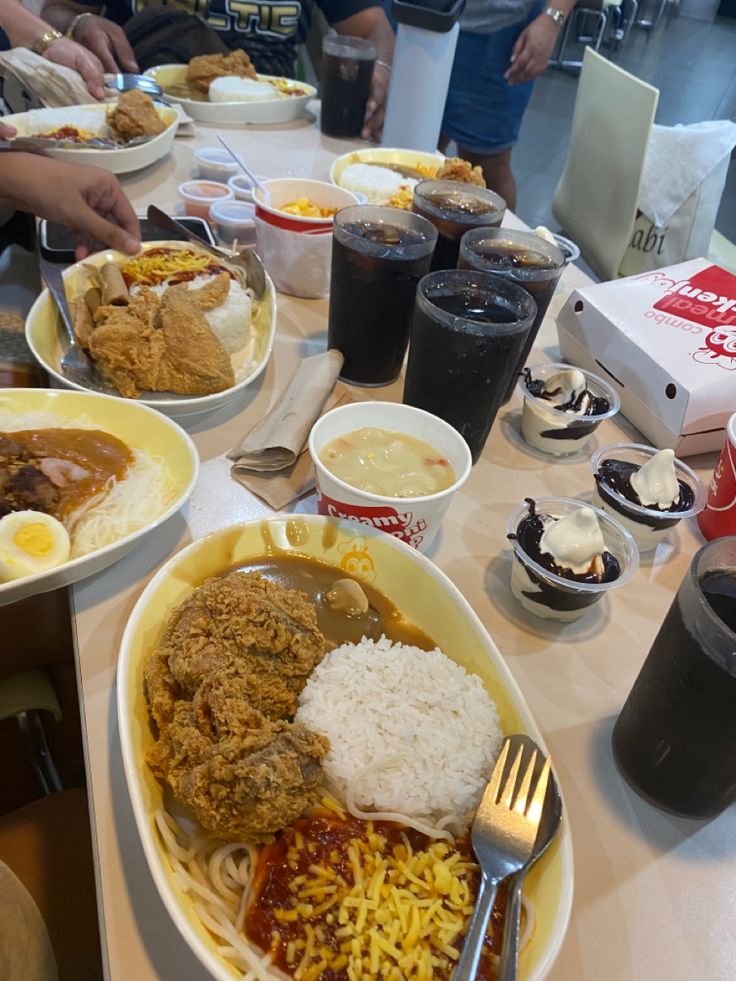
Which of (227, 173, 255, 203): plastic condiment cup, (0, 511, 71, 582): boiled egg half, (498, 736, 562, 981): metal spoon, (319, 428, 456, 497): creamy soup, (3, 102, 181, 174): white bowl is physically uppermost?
(3, 102, 181, 174): white bowl

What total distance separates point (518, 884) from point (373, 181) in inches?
88.8

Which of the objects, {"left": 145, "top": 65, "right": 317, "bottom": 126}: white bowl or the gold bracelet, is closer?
{"left": 145, "top": 65, "right": 317, "bottom": 126}: white bowl

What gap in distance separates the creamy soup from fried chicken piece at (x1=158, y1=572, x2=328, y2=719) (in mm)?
290

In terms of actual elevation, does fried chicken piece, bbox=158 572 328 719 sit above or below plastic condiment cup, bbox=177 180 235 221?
below

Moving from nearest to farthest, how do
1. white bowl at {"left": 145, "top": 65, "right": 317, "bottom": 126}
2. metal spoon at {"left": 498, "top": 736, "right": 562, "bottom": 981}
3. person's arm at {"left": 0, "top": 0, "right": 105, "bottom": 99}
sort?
metal spoon at {"left": 498, "top": 736, "right": 562, "bottom": 981}
person's arm at {"left": 0, "top": 0, "right": 105, "bottom": 99}
white bowl at {"left": 145, "top": 65, "right": 317, "bottom": 126}

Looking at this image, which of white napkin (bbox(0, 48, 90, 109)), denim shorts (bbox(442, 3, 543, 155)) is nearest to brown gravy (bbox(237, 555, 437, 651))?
white napkin (bbox(0, 48, 90, 109))

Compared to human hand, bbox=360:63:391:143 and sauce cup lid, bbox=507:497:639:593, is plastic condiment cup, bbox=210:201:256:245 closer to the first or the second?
human hand, bbox=360:63:391:143

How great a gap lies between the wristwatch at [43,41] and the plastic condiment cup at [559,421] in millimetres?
2557

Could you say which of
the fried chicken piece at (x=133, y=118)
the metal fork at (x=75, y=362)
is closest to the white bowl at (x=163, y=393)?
the metal fork at (x=75, y=362)

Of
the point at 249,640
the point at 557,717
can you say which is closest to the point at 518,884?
the point at 557,717

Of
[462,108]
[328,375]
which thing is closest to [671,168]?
[462,108]

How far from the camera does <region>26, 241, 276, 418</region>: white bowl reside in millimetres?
1426

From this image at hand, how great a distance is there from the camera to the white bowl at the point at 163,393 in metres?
1.43

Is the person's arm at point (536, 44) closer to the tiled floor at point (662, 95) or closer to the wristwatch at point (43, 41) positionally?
the tiled floor at point (662, 95)
